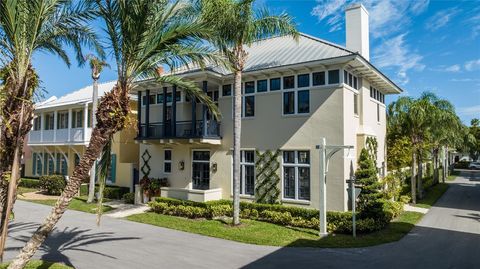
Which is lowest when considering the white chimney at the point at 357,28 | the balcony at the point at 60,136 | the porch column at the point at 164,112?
the balcony at the point at 60,136

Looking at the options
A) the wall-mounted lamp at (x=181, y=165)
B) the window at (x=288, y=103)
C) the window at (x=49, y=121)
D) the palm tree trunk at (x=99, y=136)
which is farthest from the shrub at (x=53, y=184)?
the palm tree trunk at (x=99, y=136)

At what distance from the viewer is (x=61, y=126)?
29172mm

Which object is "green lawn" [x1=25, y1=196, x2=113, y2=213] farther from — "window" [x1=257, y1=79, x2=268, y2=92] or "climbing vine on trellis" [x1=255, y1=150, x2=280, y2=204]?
"window" [x1=257, y1=79, x2=268, y2=92]

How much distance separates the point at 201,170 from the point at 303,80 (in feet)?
25.3

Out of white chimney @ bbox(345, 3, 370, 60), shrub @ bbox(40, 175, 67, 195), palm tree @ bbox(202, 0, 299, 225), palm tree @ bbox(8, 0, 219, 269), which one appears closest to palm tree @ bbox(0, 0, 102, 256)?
palm tree @ bbox(8, 0, 219, 269)

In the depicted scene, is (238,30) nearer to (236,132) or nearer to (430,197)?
(236,132)

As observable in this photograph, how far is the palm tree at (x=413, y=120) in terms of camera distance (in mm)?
21078

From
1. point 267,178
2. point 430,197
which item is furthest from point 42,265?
point 430,197

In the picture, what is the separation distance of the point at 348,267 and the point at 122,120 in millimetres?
7409

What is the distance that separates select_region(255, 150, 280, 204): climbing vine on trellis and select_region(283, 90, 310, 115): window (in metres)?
2.14

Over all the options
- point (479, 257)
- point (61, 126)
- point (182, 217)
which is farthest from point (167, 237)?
point (61, 126)

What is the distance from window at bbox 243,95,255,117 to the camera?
18.0m

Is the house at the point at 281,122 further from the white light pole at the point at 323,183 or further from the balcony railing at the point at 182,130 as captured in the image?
the white light pole at the point at 323,183

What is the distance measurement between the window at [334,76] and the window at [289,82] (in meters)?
1.83
